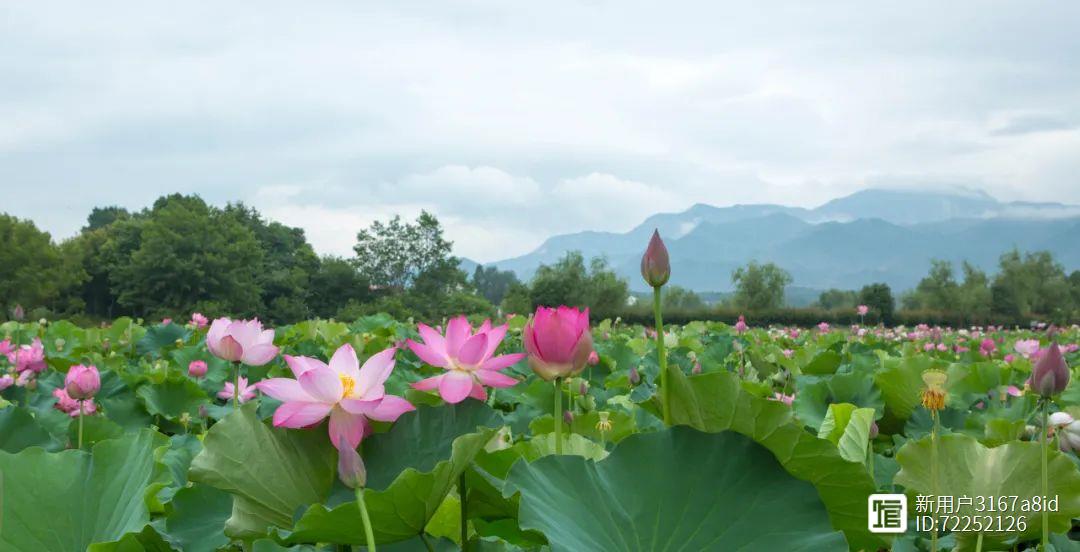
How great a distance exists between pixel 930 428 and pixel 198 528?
193 centimetres

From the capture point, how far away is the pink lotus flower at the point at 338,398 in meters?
0.82

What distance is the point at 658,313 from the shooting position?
906 millimetres

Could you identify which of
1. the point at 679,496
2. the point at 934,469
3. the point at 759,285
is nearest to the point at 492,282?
the point at 759,285

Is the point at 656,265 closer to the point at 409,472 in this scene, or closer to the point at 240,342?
the point at 409,472

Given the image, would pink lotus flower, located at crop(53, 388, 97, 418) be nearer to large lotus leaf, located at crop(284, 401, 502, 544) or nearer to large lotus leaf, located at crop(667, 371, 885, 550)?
large lotus leaf, located at crop(284, 401, 502, 544)

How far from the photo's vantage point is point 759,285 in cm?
6962

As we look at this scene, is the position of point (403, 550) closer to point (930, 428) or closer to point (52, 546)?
point (52, 546)

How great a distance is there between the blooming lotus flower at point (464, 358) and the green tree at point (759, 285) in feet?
223

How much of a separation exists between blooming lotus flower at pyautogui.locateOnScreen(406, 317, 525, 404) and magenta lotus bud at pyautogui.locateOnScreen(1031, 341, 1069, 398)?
0.88 meters

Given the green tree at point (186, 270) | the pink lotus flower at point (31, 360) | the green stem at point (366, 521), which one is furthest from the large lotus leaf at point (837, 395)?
the green tree at point (186, 270)

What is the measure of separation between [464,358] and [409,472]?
224 mm

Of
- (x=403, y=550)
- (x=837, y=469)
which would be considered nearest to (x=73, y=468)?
(x=403, y=550)

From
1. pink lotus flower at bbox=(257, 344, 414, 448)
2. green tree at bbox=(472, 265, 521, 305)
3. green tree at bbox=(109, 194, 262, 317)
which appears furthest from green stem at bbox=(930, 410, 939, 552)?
green tree at bbox=(472, 265, 521, 305)

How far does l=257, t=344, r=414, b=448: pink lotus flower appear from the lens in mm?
824
